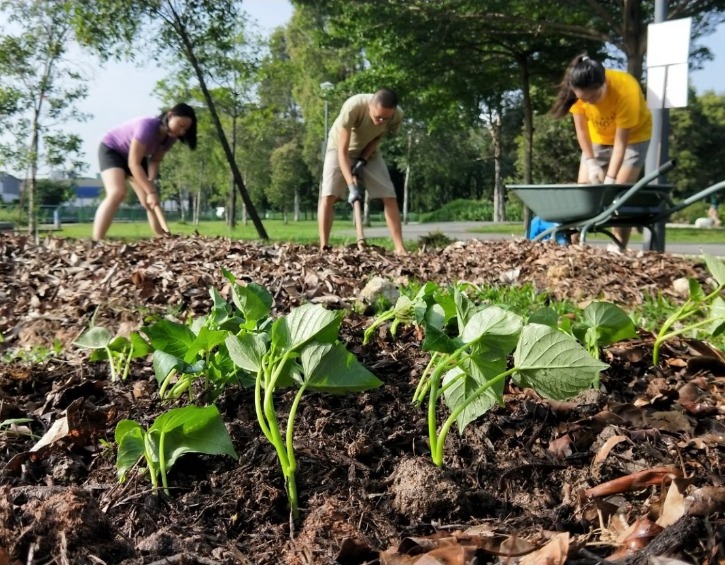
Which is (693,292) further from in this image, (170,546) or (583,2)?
(583,2)

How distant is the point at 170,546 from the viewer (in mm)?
1046

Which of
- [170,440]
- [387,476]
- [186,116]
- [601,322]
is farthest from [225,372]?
[186,116]

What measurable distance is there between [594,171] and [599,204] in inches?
34.7

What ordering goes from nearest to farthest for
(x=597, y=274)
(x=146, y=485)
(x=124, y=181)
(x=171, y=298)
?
1. (x=146, y=485)
2. (x=171, y=298)
3. (x=597, y=274)
4. (x=124, y=181)

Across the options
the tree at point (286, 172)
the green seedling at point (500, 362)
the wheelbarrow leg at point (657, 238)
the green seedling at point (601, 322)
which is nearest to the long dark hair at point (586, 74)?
the wheelbarrow leg at point (657, 238)

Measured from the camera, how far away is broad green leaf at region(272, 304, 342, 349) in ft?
4.23

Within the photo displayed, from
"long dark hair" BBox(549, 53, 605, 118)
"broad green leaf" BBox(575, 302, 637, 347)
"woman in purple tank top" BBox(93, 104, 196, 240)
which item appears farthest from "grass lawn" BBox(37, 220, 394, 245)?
"broad green leaf" BBox(575, 302, 637, 347)

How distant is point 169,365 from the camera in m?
1.40

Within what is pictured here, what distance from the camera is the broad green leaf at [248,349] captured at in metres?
1.35

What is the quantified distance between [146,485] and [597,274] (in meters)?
3.19

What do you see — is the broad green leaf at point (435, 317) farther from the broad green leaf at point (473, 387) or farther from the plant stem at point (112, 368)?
the plant stem at point (112, 368)

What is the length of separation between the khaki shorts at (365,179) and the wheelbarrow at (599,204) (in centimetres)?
143

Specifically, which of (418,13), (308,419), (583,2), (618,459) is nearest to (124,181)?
(308,419)

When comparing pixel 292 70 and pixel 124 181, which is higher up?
pixel 292 70
